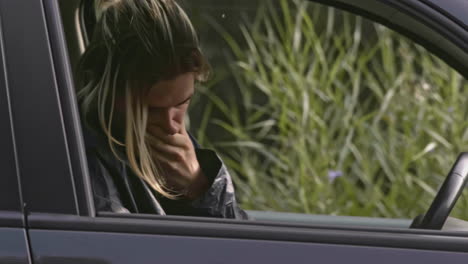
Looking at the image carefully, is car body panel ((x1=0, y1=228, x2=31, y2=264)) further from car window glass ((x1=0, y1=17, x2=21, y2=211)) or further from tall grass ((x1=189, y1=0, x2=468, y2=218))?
tall grass ((x1=189, y1=0, x2=468, y2=218))

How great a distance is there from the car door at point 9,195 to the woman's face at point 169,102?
44cm

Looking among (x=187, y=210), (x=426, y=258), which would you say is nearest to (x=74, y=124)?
(x=187, y=210)

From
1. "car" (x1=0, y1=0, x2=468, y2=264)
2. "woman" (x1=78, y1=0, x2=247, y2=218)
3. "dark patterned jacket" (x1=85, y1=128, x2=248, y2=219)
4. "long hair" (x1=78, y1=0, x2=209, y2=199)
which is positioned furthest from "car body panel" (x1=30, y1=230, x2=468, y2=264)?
"long hair" (x1=78, y1=0, x2=209, y2=199)

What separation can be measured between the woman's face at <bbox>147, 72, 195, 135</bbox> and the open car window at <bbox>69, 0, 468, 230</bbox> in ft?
8.17

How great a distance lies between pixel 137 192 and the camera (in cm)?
230

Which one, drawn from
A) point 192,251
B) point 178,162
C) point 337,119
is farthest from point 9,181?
point 337,119

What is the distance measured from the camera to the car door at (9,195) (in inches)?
76.7

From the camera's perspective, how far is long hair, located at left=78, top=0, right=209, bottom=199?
2322mm

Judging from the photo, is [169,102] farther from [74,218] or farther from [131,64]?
[74,218]

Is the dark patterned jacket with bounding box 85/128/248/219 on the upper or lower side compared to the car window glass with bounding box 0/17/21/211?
lower

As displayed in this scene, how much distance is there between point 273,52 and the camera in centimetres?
539

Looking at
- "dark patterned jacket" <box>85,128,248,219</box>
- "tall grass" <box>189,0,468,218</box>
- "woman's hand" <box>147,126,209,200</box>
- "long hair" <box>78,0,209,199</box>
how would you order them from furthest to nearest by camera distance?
"tall grass" <box>189,0,468,218</box>, "woman's hand" <box>147,126,209,200</box>, "long hair" <box>78,0,209,199</box>, "dark patterned jacket" <box>85,128,248,219</box>

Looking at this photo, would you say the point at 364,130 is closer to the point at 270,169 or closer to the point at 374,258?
the point at 270,169

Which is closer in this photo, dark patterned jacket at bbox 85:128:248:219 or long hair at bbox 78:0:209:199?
dark patterned jacket at bbox 85:128:248:219
